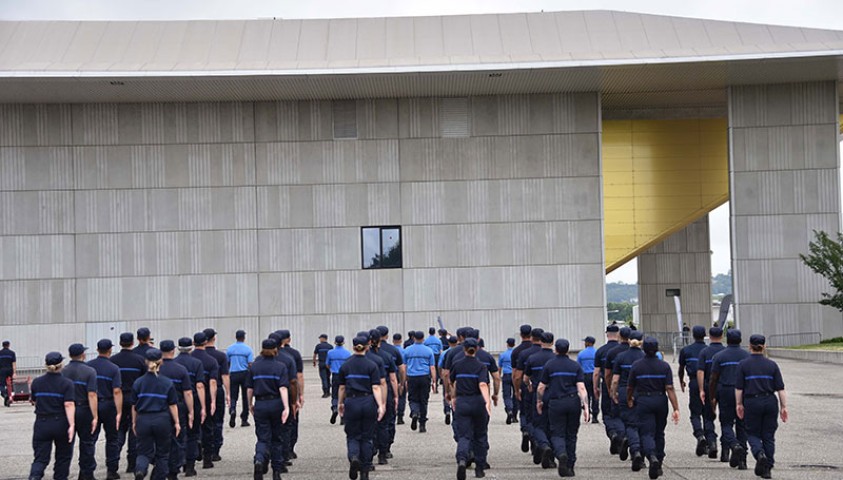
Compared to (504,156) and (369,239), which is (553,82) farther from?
(369,239)

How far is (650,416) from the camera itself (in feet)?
A: 44.5

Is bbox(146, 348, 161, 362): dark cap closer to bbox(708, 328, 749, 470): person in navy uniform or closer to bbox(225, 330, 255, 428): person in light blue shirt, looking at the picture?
bbox(225, 330, 255, 428): person in light blue shirt

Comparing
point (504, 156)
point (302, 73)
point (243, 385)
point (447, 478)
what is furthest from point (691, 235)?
point (447, 478)

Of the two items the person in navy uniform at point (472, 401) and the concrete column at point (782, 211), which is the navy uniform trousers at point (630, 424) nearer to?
the person in navy uniform at point (472, 401)

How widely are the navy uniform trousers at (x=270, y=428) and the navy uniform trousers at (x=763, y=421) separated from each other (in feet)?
18.7

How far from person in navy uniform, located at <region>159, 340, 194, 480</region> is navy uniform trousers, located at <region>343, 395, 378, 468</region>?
2028 mm

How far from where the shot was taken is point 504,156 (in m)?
38.5

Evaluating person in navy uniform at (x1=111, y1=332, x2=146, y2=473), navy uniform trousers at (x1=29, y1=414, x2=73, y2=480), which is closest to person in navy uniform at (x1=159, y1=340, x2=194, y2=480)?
person in navy uniform at (x1=111, y1=332, x2=146, y2=473)

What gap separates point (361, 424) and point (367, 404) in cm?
26

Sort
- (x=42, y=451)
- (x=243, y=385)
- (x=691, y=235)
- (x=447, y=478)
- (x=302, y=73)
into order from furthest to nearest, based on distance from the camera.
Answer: (x=691, y=235) < (x=302, y=73) < (x=243, y=385) < (x=447, y=478) < (x=42, y=451)

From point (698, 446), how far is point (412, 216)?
23948 mm

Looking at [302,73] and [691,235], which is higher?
[302,73]

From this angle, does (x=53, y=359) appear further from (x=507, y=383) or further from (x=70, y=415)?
(x=507, y=383)

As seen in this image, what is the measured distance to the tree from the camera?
34.8m
